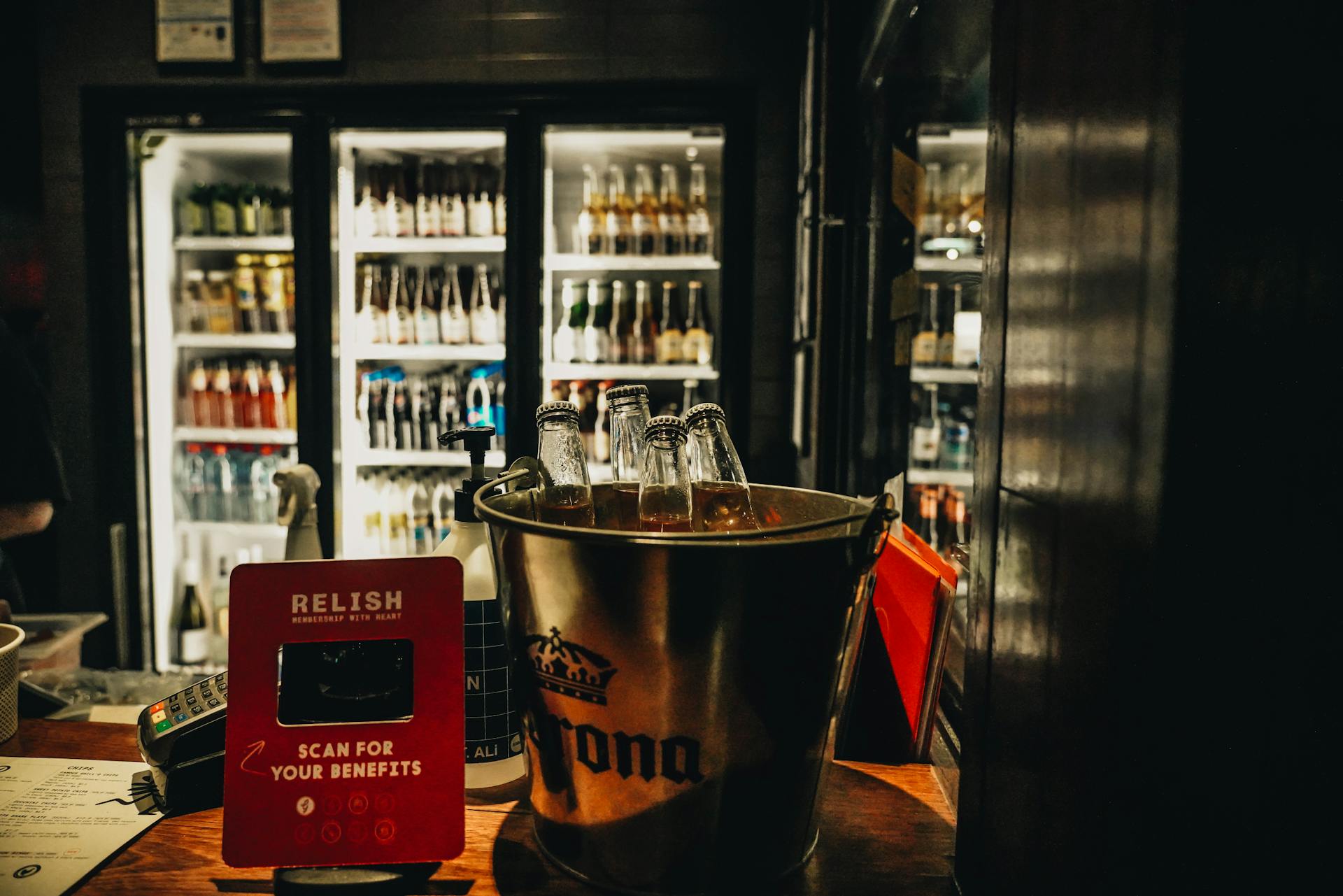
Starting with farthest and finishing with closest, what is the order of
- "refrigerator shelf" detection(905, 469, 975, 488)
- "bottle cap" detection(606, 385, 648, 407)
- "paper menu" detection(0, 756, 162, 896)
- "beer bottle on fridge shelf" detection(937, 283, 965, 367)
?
1. "beer bottle on fridge shelf" detection(937, 283, 965, 367)
2. "refrigerator shelf" detection(905, 469, 975, 488)
3. "bottle cap" detection(606, 385, 648, 407)
4. "paper menu" detection(0, 756, 162, 896)

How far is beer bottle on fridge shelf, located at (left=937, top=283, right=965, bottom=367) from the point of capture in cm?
274

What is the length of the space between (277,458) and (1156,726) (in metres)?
3.49

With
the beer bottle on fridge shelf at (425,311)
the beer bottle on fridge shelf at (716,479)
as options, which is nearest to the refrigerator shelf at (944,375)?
the beer bottle on fridge shelf at (716,479)

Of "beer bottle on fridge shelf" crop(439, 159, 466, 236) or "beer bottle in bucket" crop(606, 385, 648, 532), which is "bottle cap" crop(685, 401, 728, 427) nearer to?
"beer bottle in bucket" crop(606, 385, 648, 532)

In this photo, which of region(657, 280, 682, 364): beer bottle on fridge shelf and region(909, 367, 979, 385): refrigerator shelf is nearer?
region(909, 367, 979, 385): refrigerator shelf

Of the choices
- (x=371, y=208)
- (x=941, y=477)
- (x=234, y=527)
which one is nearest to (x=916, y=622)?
(x=941, y=477)

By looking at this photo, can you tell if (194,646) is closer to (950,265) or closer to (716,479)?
→ (950,265)

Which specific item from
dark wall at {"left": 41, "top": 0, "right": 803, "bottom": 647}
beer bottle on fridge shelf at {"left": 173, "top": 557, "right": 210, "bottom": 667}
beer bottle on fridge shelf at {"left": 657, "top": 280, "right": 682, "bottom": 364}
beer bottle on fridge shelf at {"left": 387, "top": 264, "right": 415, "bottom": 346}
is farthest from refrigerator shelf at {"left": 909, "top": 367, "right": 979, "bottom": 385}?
beer bottle on fridge shelf at {"left": 173, "top": 557, "right": 210, "bottom": 667}

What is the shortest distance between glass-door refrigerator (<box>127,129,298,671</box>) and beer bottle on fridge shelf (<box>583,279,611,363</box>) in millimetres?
1065

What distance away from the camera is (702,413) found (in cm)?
84

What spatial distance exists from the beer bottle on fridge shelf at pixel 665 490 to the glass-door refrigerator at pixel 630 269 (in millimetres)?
2152

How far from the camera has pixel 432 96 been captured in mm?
2885

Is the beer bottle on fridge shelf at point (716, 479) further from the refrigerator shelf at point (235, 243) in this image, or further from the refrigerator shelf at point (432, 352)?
→ the refrigerator shelf at point (235, 243)

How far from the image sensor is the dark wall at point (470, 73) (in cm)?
280
